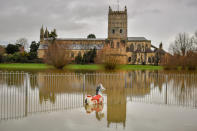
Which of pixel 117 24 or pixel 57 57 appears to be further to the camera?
pixel 117 24

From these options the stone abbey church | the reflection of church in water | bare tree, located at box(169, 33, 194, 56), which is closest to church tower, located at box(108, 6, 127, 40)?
the stone abbey church

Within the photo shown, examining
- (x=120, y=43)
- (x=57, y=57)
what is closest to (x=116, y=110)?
(x=57, y=57)

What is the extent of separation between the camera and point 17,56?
2926 inches

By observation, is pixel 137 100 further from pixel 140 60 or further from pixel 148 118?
pixel 140 60

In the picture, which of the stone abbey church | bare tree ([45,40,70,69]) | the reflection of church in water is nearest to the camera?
the reflection of church in water

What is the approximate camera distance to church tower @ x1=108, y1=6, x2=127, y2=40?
99.1 m

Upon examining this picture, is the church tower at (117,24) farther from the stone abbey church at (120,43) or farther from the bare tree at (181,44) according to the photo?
the bare tree at (181,44)

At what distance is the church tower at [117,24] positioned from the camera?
3903 inches

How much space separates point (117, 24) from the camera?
100000 millimetres

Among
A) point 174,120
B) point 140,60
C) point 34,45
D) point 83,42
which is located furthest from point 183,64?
point 34,45

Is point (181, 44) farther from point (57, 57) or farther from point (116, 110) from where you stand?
point (116, 110)

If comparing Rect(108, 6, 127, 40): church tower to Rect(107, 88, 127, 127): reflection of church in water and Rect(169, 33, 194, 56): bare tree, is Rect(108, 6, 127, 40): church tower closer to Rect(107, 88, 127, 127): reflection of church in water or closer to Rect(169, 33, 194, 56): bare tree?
Rect(169, 33, 194, 56): bare tree

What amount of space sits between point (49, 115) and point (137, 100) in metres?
5.68

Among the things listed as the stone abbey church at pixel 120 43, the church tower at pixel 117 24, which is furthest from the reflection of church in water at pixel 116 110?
the church tower at pixel 117 24
